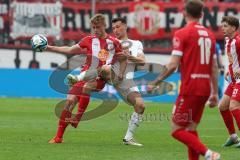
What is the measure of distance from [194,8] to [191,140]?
5.53 feet

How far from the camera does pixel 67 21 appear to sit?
29750 mm

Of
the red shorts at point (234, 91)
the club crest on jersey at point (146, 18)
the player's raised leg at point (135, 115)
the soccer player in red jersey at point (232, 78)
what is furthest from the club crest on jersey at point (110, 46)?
the club crest on jersey at point (146, 18)

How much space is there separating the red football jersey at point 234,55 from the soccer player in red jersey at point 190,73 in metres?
3.88

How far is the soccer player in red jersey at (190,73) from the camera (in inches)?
384

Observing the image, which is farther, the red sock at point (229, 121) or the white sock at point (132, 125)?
the red sock at point (229, 121)

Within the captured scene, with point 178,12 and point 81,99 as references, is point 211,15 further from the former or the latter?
point 81,99

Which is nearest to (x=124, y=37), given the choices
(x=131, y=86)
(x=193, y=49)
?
(x=131, y=86)

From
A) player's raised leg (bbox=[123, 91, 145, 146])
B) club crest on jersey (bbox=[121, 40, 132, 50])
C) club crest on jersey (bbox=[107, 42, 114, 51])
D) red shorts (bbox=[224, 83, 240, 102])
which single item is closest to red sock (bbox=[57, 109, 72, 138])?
player's raised leg (bbox=[123, 91, 145, 146])

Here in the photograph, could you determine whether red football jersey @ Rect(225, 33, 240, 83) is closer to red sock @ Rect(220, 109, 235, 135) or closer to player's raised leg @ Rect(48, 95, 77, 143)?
red sock @ Rect(220, 109, 235, 135)

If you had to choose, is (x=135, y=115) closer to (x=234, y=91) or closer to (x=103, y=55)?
(x=103, y=55)

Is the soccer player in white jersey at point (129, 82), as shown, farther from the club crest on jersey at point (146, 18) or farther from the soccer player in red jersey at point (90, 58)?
the club crest on jersey at point (146, 18)

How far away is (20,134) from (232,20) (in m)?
4.68

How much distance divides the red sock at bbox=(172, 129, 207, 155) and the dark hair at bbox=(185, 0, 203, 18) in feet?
4.93

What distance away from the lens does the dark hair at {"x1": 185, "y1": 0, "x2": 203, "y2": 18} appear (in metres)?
9.73
